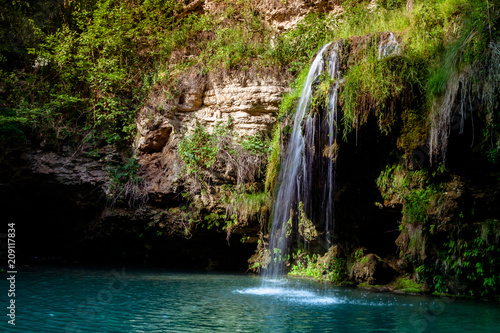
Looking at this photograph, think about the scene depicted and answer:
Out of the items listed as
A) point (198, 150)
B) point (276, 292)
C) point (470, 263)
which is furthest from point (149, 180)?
point (470, 263)

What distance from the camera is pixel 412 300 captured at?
243 inches

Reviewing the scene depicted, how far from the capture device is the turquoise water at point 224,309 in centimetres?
421

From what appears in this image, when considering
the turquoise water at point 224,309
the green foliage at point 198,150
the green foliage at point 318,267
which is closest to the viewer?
the turquoise water at point 224,309

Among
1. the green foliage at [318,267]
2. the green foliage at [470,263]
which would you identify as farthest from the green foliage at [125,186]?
the green foliage at [470,263]

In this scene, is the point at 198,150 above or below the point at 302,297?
above

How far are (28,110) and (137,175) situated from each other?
3.77 meters

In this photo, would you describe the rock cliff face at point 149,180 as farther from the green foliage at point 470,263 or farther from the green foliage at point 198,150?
the green foliage at point 470,263

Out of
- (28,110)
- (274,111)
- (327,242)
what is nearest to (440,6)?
(274,111)

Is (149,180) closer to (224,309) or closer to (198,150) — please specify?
(198,150)

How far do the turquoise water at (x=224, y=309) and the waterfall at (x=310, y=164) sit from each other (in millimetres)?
1596

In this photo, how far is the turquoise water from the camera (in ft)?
13.8

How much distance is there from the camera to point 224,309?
17.0 feet

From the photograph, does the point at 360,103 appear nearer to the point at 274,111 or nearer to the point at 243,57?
the point at 274,111

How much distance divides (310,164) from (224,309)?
3.77 metres
